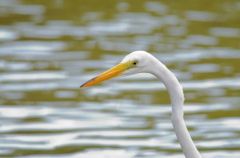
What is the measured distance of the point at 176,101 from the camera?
23.7 feet

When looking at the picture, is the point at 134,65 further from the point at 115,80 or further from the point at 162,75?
the point at 115,80

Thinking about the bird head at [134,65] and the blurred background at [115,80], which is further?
the blurred background at [115,80]

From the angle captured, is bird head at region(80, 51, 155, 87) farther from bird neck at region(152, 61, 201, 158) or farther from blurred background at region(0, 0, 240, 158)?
blurred background at region(0, 0, 240, 158)

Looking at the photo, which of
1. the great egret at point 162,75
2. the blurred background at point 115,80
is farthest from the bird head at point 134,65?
the blurred background at point 115,80

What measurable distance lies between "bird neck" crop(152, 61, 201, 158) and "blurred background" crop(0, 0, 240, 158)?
2679mm

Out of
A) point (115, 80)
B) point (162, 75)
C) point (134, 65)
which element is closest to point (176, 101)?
point (162, 75)

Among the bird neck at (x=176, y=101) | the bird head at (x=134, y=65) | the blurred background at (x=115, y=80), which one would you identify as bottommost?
the bird neck at (x=176, y=101)

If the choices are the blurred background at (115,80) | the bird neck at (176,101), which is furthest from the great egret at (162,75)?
the blurred background at (115,80)

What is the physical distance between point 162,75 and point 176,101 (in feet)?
0.74

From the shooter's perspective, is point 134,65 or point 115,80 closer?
point 134,65

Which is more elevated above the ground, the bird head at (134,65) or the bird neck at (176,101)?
the bird head at (134,65)

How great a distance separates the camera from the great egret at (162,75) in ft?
23.5

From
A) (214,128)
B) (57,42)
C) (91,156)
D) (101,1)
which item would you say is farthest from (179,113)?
(101,1)

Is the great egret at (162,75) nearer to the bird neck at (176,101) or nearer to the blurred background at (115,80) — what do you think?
the bird neck at (176,101)
